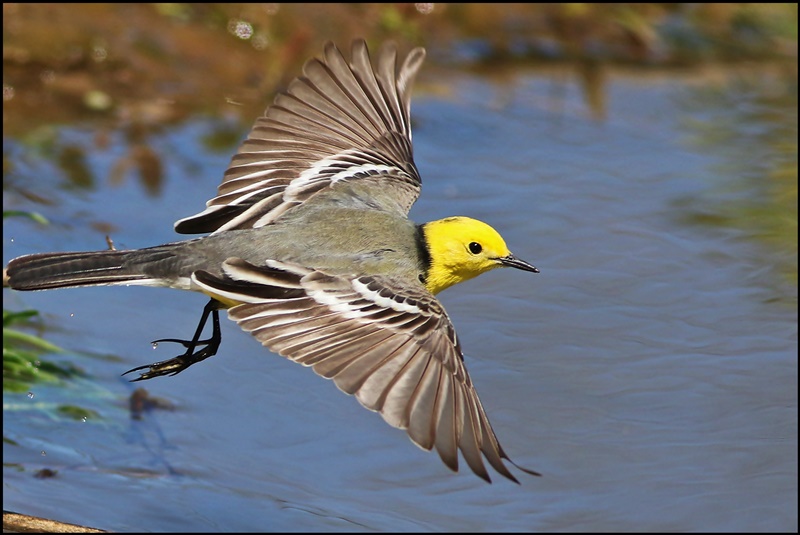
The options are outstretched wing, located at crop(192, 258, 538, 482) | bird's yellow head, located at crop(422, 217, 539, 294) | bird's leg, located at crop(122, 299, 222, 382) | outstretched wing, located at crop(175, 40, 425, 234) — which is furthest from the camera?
outstretched wing, located at crop(175, 40, 425, 234)

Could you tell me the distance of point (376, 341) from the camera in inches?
184

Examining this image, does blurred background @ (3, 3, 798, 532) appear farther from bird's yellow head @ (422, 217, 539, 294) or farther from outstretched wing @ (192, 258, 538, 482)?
outstretched wing @ (192, 258, 538, 482)

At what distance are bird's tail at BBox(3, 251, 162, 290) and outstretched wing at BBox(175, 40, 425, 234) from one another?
2.87 feet

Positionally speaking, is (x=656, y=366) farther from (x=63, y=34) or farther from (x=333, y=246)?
(x=63, y=34)

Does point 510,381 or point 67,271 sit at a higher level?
point 510,381

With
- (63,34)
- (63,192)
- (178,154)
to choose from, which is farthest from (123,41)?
(63,192)

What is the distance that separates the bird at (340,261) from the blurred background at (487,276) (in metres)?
0.77

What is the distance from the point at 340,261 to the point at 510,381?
1953 millimetres

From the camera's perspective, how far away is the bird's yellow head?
5648mm

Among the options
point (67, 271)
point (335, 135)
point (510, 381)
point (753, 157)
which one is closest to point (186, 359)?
point (67, 271)

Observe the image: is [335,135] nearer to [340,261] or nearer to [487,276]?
[340,261]

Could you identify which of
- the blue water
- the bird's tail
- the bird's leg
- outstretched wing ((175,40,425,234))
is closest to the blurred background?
the blue water

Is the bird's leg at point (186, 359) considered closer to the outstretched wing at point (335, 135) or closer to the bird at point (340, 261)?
the bird at point (340, 261)

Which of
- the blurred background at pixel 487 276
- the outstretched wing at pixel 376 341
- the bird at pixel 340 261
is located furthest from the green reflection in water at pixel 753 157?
the outstretched wing at pixel 376 341
